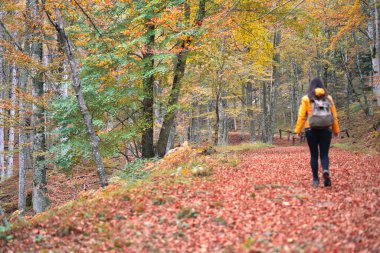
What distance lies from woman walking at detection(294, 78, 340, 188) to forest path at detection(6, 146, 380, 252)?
66 centimetres

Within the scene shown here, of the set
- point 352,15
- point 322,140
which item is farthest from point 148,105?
point 352,15

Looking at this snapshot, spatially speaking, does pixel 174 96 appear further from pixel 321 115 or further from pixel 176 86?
pixel 321 115

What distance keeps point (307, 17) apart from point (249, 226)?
1086 centimetres

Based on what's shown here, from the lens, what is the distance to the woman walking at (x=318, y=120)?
598 cm

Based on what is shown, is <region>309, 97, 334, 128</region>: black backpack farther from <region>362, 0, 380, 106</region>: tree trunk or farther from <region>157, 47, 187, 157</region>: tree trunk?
<region>362, 0, 380, 106</region>: tree trunk

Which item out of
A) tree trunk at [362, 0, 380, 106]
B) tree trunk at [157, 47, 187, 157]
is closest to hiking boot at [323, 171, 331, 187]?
tree trunk at [157, 47, 187, 157]

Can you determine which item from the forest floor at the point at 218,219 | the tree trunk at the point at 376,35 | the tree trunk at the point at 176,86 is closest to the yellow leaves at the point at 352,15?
the tree trunk at the point at 376,35

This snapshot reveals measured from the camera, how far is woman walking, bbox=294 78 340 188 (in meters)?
5.98

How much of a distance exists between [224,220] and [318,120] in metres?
2.70

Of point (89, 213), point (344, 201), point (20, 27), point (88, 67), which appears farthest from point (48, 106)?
point (344, 201)

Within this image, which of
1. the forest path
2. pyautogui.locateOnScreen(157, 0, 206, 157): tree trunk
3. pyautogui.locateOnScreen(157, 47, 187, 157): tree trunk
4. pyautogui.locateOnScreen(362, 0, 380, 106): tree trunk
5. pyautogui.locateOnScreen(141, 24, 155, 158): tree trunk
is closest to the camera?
the forest path

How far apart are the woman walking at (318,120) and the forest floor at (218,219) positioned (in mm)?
653

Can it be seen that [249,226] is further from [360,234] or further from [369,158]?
[369,158]

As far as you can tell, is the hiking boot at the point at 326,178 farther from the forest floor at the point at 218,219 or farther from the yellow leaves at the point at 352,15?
the yellow leaves at the point at 352,15
